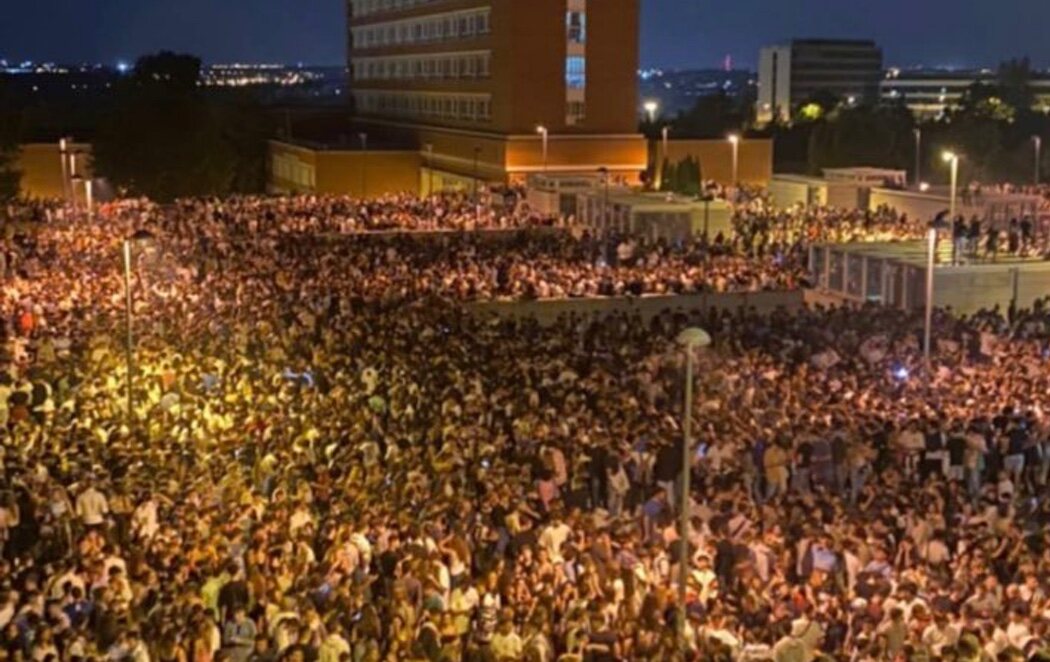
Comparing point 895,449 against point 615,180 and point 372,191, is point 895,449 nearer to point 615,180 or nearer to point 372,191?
point 615,180

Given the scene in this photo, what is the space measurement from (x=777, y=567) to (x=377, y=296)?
17.5m

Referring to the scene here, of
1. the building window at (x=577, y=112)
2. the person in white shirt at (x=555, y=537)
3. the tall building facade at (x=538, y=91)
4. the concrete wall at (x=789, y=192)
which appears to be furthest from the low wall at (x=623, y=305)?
the building window at (x=577, y=112)

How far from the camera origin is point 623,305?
97.7 ft

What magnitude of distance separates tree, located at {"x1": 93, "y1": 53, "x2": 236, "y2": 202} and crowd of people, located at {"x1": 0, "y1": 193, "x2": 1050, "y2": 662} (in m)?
36.9

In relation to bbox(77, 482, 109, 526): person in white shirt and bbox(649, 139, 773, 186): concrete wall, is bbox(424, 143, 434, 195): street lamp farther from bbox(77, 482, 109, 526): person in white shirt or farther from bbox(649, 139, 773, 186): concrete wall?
bbox(77, 482, 109, 526): person in white shirt

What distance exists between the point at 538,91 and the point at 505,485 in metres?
51.6

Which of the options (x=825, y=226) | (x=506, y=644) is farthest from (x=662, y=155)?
(x=506, y=644)

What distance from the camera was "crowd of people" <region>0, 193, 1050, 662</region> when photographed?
1080 cm

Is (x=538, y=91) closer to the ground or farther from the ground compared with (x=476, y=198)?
farther from the ground

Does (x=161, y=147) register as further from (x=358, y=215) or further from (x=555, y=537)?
(x=555, y=537)

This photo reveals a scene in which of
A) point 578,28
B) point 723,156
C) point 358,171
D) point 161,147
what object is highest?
point 578,28

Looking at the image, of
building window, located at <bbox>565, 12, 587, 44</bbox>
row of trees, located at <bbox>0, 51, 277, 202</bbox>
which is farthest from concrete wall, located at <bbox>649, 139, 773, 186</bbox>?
row of trees, located at <bbox>0, 51, 277, 202</bbox>

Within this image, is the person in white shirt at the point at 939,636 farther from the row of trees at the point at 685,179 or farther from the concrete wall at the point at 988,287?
the row of trees at the point at 685,179

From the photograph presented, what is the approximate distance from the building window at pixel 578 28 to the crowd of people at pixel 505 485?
40173 millimetres
